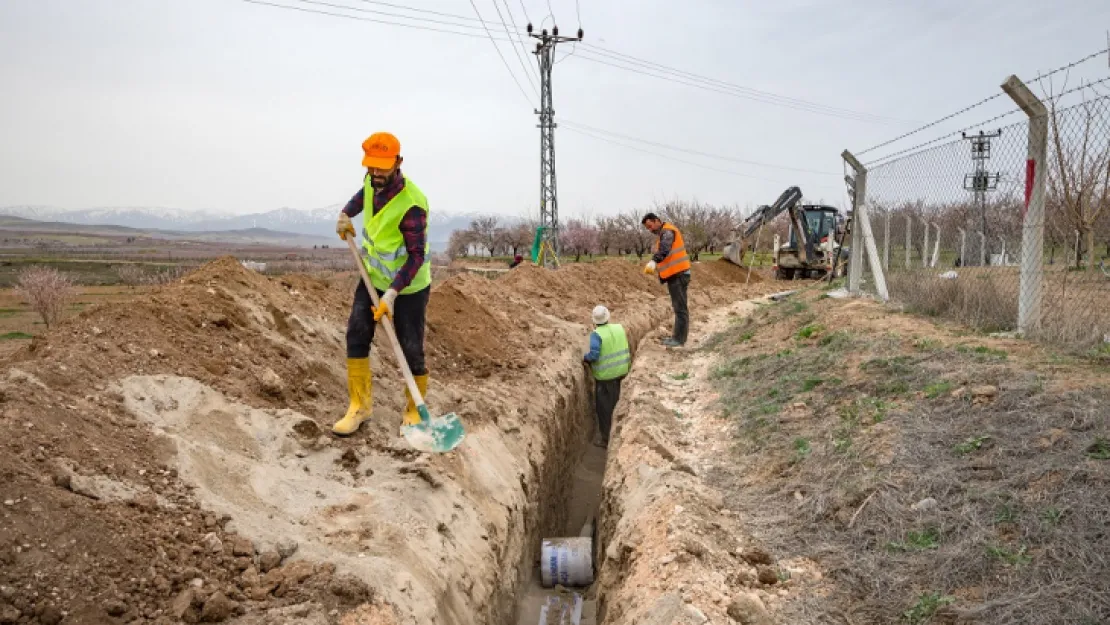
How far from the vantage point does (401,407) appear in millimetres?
5922

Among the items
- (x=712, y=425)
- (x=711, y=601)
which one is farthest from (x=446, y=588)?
(x=712, y=425)

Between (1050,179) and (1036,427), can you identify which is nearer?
(1036,427)

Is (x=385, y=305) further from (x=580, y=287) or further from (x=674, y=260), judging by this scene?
(x=580, y=287)

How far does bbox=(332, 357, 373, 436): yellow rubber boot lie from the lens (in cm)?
506

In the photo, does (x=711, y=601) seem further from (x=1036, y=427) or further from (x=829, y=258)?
(x=829, y=258)

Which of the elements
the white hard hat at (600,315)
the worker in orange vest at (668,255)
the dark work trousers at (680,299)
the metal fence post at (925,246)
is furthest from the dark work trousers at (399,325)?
the metal fence post at (925,246)

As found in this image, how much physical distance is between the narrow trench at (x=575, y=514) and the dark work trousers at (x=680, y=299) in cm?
169

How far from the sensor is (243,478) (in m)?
4.13

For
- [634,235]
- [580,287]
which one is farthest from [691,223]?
[580,287]

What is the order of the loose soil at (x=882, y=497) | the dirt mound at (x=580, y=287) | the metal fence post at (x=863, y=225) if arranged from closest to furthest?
the loose soil at (x=882, y=497) < the metal fence post at (x=863, y=225) < the dirt mound at (x=580, y=287)

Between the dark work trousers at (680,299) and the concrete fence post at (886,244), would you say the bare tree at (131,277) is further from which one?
the concrete fence post at (886,244)

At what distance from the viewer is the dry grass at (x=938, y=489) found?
2943mm

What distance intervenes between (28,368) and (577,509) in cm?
621

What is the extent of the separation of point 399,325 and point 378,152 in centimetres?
124
